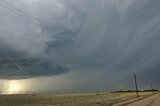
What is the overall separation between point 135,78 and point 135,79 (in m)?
0.59

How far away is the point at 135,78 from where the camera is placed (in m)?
122

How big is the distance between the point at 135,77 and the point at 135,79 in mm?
1205

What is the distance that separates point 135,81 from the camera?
121 metres

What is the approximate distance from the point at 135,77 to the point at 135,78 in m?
0.62

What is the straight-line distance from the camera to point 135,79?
121500mm

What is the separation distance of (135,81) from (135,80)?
0.54 metres

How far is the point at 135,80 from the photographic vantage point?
398 ft

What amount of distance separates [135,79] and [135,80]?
58 cm

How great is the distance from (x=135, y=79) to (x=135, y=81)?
1.11m
